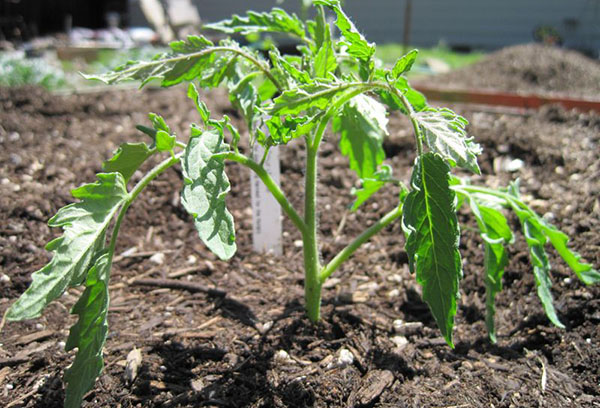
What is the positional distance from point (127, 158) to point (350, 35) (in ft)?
2.21

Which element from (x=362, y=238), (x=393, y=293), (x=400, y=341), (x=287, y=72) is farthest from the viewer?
(x=393, y=293)

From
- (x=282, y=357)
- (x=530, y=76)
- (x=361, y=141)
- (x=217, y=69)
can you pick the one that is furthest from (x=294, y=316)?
(x=530, y=76)

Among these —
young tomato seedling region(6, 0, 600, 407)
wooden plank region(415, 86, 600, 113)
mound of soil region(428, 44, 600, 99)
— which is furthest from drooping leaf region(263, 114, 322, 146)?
mound of soil region(428, 44, 600, 99)

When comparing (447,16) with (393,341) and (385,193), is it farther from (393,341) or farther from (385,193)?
(393,341)

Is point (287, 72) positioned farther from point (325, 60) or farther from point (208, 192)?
point (208, 192)

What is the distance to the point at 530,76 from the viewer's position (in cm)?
734

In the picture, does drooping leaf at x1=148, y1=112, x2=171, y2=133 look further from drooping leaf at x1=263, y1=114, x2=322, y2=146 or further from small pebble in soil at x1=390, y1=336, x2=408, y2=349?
small pebble in soil at x1=390, y1=336, x2=408, y2=349

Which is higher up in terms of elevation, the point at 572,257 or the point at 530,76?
the point at 530,76

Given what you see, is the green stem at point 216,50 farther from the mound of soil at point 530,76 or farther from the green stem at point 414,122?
the mound of soil at point 530,76

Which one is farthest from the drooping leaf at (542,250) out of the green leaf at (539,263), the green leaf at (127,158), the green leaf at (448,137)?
the green leaf at (127,158)

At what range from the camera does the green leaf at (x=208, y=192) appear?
121 centimetres

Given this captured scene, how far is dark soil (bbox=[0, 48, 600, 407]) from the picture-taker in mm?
1617

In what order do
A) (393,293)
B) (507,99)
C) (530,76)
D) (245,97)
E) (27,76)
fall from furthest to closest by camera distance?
(530,76) < (27,76) < (507,99) < (393,293) < (245,97)

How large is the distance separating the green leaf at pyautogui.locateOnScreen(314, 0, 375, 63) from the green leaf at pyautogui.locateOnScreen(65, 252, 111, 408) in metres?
0.84
